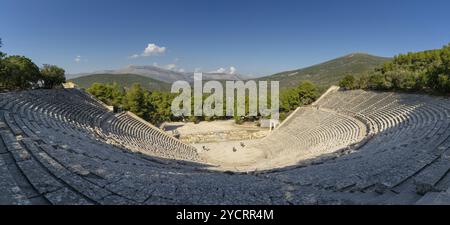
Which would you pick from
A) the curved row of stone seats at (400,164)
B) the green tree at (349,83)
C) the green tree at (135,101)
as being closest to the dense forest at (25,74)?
the green tree at (135,101)

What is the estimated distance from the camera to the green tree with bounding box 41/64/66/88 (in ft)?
89.4

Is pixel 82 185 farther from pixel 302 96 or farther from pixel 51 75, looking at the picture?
pixel 302 96

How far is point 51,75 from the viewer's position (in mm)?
27547

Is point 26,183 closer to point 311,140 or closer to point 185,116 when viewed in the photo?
point 311,140

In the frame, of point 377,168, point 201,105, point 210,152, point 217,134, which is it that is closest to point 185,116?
point 201,105

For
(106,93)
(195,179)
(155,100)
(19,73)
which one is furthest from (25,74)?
(195,179)

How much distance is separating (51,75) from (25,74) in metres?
4.04

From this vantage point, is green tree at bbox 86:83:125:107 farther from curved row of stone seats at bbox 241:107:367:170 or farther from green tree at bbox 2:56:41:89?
curved row of stone seats at bbox 241:107:367:170

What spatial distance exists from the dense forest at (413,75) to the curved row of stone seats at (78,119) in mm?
21369

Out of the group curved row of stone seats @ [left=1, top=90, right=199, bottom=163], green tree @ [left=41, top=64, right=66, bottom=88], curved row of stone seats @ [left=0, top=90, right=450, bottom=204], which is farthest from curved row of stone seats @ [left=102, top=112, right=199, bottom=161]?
green tree @ [left=41, top=64, right=66, bottom=88]

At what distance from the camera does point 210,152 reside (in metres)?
24.9

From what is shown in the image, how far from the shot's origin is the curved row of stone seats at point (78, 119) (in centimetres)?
1399

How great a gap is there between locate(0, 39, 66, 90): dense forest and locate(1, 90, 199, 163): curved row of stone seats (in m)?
2.83

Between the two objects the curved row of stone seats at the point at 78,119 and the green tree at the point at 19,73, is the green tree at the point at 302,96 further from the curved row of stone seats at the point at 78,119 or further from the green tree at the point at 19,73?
the green tree at the point at 19,73
